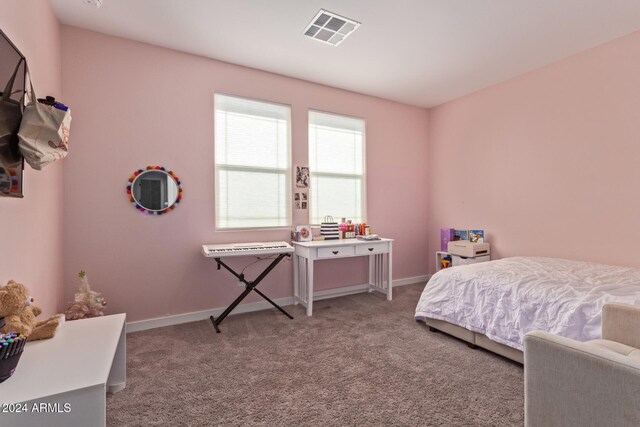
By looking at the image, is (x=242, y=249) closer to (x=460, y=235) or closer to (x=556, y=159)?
(x=460, y=235)

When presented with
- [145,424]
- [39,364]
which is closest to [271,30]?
[39,364]

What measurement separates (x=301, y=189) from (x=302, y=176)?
16 centimetres

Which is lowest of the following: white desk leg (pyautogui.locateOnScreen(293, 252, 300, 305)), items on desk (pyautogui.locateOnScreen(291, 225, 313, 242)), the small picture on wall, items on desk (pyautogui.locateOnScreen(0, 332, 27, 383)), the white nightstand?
white desk leg (pyautogui.locateOnScreen(293, 252, 300, 305))

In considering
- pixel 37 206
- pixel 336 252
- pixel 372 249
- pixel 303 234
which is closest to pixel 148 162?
pixel 37 206

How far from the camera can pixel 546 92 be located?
343 centimetres

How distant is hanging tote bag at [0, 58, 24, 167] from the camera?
54.1 inches

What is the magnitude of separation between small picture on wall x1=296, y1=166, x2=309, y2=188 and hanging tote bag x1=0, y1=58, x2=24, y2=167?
8.36 ft

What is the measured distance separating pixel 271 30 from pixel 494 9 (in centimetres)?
186

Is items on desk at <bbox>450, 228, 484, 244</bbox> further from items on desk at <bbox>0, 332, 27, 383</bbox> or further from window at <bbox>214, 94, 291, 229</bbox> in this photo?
items on desk at <bbox>0, 332, 27, 383</bbox>

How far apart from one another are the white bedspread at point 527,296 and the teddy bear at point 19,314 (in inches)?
107

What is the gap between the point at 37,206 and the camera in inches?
81.0

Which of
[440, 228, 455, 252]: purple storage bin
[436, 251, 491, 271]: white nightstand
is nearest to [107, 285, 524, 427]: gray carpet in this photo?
[436, 251, 491, 271]: white nightstand

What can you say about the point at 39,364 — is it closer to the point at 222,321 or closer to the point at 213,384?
the point at 213,384

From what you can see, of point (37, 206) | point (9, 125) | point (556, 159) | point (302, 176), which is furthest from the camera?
point (302, 176)
